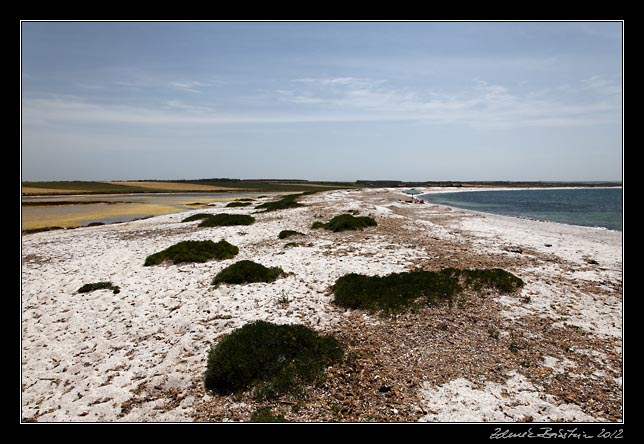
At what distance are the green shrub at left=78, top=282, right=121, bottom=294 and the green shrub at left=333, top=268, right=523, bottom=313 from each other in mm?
8377

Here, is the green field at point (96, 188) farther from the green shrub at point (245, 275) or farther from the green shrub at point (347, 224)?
the green shrub at point (245, 275)

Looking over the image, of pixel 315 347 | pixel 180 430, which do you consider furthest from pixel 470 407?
pixel 180 430

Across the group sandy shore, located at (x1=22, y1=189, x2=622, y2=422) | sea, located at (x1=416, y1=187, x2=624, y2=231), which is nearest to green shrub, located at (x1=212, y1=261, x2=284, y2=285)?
sandy shore, located at (x1=22, y1=189, x2=622, y2=422)

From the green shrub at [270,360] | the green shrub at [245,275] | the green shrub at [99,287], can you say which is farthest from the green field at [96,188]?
the green shrub at [270,360]

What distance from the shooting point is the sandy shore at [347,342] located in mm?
6148

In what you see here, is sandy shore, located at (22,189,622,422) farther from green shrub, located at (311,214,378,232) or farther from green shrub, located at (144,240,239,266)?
green shrub, located at (311,214,378,232)

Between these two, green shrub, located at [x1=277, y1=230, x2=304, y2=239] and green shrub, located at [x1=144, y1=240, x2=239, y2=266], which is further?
green shrub, located at [x1=277, y1=230, x2=304, y2=239]

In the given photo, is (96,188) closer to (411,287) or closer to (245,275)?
(245,275)

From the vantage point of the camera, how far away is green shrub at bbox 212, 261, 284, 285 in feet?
41.9

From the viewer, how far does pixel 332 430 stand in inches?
187

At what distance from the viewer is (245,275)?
42.5ft

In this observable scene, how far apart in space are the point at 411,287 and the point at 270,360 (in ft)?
18.8

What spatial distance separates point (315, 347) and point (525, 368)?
14.8 feet

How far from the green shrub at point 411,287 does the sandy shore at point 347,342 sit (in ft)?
1.65
